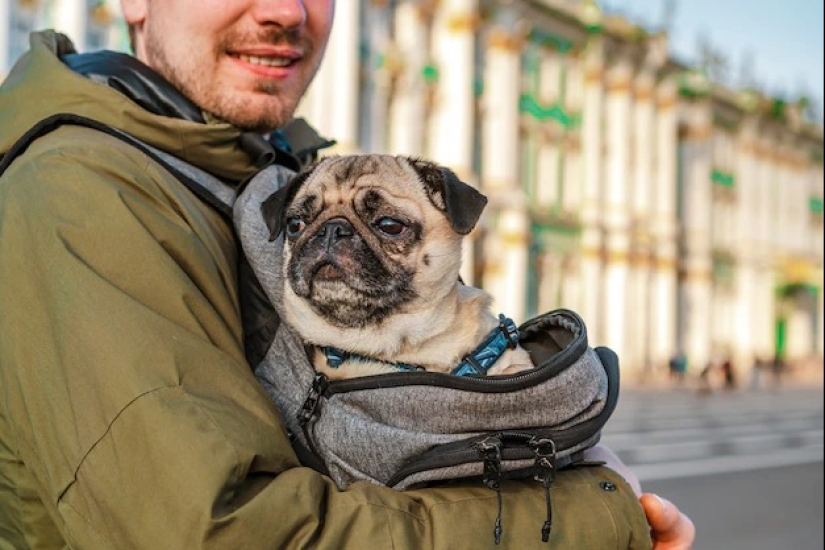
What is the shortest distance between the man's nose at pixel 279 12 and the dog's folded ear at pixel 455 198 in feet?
1.85

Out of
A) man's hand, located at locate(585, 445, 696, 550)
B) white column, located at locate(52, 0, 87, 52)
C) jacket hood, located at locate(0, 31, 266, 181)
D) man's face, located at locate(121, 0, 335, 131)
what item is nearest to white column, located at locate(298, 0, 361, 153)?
white column, located at locate(52, 0, 87, 52)

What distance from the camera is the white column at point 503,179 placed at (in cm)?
3142

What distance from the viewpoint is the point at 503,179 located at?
31797 mm

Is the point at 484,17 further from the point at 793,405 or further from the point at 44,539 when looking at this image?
the point at 44,539

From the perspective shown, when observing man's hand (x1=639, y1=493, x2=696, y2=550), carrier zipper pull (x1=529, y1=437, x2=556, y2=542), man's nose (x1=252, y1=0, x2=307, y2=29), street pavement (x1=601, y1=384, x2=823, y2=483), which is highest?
man's nose (x1=252, y1=0, x2=307, y2=29)

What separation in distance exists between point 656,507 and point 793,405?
27864mm

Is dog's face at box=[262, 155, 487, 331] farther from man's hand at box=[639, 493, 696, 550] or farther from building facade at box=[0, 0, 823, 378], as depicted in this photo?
building facade at box=[0, 0, 823, 378]

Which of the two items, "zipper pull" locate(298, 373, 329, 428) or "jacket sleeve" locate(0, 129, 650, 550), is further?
"zipper pull" locate(298, 373, 329, 428)

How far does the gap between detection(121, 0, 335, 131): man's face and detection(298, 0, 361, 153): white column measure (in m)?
22.6

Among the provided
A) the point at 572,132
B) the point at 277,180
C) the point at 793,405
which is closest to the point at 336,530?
the point at 277,180

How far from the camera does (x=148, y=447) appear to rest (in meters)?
1.70

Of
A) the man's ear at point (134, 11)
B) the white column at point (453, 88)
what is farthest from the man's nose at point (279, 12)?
the white column at point (453, 88)

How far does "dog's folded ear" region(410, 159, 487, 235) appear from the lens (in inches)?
97.9

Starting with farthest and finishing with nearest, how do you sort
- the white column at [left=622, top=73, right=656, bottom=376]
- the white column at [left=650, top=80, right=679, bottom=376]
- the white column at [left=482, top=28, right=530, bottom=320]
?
the white column at [left=650, top=80, right=679, bottom=376] → the white column at [left=622, top=73, right=656, bottom=376] → the white column at [left=482, top=28, right=530, bottom=320]
